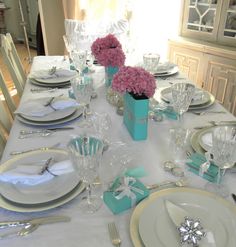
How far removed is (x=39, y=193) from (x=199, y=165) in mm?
456

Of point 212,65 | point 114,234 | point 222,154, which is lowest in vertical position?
point 212,65

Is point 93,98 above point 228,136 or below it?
below

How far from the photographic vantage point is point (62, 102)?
125cm

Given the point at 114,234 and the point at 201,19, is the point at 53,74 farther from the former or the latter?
the point at 201,19

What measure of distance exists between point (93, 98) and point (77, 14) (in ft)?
6.37

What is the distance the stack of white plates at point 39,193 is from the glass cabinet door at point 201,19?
2156mm

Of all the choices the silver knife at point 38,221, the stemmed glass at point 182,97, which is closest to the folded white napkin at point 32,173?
the silver knife at point 38,221

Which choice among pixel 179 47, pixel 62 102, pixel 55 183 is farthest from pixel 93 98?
pixel 179 47

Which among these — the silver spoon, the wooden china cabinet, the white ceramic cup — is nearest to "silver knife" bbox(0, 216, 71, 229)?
the silver spoon

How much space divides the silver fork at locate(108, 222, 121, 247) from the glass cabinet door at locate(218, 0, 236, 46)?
7.08ft

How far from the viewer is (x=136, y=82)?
0.98 m

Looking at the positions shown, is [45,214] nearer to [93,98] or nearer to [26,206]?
[26,206]

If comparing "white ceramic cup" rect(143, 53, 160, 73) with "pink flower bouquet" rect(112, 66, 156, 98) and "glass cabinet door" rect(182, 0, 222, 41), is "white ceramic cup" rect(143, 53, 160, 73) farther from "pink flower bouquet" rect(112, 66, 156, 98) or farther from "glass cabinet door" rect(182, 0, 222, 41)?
"glass cabinet door" rect(182, 0, 222, 41)

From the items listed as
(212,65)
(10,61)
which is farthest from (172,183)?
(212,65)
